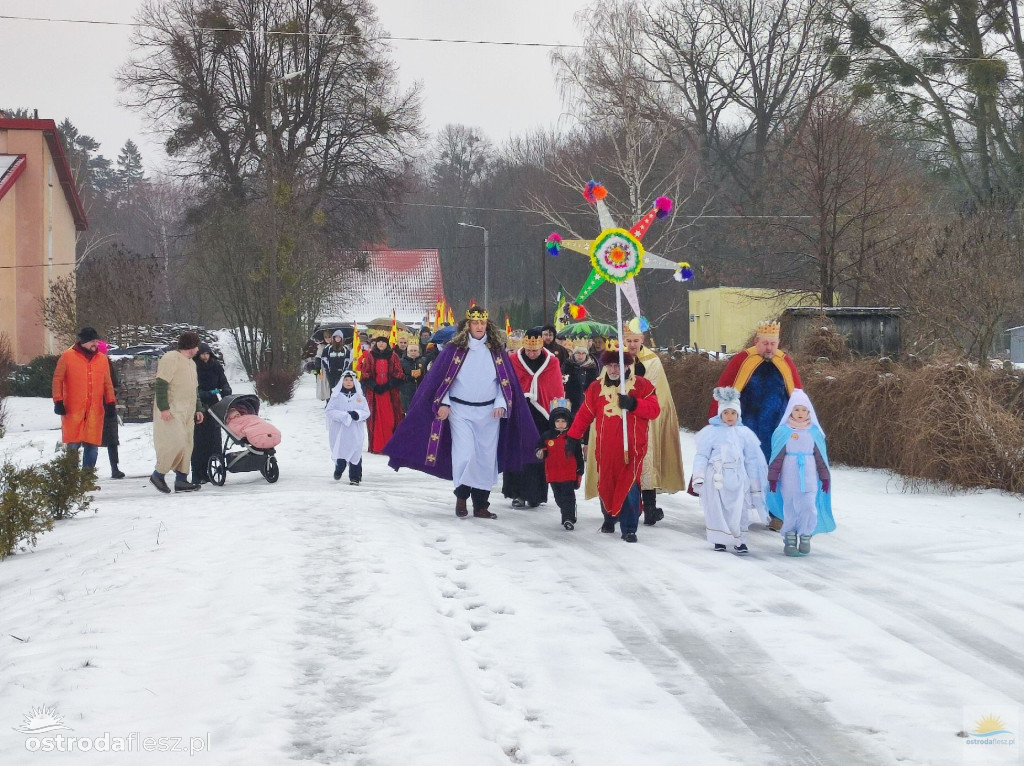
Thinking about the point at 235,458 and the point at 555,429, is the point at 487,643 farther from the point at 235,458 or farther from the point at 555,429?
the point at 235,458

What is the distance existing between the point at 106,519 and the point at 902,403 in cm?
804

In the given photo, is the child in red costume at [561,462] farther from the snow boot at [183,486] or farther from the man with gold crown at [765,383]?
the snow boot at [183,486]

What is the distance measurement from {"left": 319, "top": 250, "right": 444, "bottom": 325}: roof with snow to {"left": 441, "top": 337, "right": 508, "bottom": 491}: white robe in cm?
4822

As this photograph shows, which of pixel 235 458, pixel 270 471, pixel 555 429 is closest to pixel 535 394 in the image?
pixel 555 429

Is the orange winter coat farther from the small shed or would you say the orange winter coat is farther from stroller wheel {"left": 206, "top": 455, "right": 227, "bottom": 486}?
the small shed

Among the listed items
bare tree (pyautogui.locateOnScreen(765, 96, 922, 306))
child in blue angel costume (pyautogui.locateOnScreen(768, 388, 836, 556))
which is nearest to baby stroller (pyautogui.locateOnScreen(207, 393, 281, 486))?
child in blue angel costume (pyautogui.locateOnScreen(768, 388, 836, 556))

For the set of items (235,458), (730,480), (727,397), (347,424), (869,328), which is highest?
(869,328)

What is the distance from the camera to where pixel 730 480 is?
8406mm

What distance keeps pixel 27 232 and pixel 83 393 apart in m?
24.5

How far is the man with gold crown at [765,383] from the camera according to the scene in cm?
956

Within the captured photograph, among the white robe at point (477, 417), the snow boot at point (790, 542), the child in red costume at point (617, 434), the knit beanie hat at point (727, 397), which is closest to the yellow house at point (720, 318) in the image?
the white robe at point (477, 417)

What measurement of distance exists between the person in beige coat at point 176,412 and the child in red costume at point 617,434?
4.95m

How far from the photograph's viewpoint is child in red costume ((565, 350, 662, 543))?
8.88 meters

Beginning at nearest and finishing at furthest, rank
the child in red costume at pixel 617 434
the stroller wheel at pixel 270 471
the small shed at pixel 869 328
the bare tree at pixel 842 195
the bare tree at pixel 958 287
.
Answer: the child in red costume at pixel 617 434 → the stroller wheel at pixel 270 471 → the bare tree at pixel 958 287 → the small shed at pixel 869 328 → the bare tree at pixel 842 195
